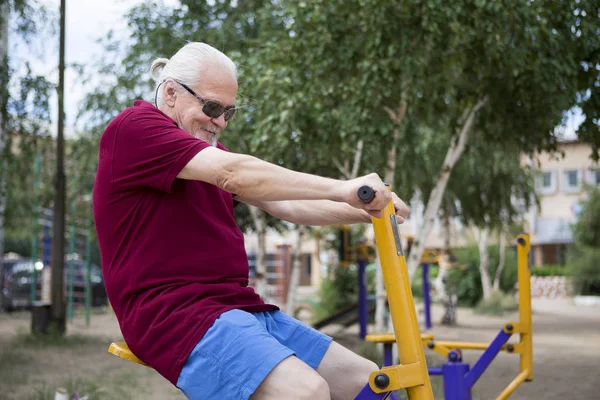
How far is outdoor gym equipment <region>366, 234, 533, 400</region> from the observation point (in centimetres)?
407

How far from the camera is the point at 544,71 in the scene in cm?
709

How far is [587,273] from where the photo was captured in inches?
1039

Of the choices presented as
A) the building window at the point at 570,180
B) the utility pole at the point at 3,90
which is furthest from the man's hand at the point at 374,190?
the building window at the point at 570,180

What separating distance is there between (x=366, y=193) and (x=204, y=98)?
681 millimetres

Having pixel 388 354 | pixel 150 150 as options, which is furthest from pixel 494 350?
pixel 150 150

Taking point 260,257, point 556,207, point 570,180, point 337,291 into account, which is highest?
point 570,180

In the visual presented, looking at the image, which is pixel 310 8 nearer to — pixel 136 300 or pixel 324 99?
pixel 324 99

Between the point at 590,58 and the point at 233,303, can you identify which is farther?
the point at 590,58

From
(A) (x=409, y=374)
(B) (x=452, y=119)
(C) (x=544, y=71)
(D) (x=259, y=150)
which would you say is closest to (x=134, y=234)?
(A) (x=409, y=374)

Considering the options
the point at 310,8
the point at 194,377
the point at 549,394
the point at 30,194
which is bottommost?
the point at 549,394

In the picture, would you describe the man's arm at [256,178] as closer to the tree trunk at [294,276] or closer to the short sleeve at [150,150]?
the short sleeve at [150,150]

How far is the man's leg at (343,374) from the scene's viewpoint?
2.20m

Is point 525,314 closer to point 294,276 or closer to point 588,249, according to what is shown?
point 294,276

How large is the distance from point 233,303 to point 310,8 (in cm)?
600
